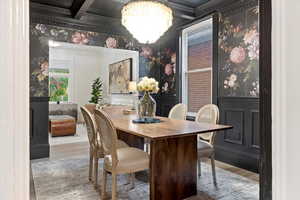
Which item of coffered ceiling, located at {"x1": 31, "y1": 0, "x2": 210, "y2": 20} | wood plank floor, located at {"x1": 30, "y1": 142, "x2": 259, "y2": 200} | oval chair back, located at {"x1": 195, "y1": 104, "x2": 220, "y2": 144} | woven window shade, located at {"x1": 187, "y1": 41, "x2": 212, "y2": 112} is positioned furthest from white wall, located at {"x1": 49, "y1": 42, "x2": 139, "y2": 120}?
oval chair back, located at {"x1": 195, "y1": 104, "x2": 220, "y2": 144}

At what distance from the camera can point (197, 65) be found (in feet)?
13.4

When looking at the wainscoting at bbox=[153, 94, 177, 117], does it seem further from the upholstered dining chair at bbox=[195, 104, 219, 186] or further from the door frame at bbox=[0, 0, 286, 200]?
the door frame at bbox=[0, 0, 286, 200]

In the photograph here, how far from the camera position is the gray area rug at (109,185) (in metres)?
2.21

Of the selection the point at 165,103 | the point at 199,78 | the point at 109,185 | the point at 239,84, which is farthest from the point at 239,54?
the point at 109,185

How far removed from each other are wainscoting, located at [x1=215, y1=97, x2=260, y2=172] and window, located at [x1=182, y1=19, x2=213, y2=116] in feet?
1.79

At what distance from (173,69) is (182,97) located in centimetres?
62
